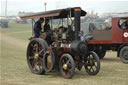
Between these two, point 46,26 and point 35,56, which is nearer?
point 35,56

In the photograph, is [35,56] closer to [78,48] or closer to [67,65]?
[67,65]

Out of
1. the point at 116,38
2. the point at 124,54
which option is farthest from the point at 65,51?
the point at 124,54

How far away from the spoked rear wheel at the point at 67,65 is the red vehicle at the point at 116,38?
4595mm

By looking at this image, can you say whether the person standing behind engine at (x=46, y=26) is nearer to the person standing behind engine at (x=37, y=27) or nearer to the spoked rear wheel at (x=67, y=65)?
the person standing behind engine at (x=37, y=27)

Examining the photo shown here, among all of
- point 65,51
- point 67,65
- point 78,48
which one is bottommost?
point 67,65

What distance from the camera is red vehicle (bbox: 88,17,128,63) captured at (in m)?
12.2

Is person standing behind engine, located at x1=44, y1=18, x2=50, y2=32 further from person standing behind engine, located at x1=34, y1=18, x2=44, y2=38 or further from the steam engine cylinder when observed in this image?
the steam engine cylinder

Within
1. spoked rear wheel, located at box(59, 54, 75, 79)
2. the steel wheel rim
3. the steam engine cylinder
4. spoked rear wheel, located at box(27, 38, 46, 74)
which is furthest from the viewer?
the steel wheel rim

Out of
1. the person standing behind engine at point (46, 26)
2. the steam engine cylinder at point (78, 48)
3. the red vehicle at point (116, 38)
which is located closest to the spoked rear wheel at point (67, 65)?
the steam engine cylinder at point (78, 48)

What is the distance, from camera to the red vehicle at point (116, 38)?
1218 centimetres

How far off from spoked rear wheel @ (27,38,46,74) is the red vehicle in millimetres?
4375

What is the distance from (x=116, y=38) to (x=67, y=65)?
16.0 feet

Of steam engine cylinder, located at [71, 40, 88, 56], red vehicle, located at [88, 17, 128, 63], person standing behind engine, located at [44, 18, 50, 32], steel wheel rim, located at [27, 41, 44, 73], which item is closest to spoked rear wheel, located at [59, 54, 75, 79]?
steam engine cylinder, located at [71, 40, 88, 56]

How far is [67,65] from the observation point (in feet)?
26.7
